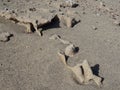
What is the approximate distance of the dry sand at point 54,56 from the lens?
15.9ft

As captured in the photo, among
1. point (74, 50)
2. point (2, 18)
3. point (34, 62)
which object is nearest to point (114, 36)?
point (74, 50)

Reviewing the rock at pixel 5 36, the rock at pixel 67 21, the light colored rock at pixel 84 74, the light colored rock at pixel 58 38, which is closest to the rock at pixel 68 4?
the rock at pixel 67 21

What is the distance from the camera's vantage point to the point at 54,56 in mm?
5469

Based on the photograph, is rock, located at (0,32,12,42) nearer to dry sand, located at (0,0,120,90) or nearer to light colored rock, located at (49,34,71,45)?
dry sand, located at (0,0,120,90)

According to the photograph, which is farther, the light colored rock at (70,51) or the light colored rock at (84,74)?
the light colored rock at (70,51)

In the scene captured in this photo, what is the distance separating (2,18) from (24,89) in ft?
7.57

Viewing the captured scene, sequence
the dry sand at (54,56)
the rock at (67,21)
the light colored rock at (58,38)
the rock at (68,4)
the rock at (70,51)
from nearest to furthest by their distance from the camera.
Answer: the dry sand at (54,56)
the rock at (70,51)
the light colored rock at (58,38)
the rock at (67,21)
the rock at (68,4)

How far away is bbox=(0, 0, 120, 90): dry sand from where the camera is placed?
486cm

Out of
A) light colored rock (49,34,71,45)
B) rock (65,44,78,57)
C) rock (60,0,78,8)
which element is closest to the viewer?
rock (65,44,78,57)

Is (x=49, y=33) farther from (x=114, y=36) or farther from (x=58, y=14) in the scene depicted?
(x=114, y=36)

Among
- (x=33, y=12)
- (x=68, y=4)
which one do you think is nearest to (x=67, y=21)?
(x=33, y=12)

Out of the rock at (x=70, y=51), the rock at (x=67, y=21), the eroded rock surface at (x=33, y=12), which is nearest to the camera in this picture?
the rock at (x=70, y=51)

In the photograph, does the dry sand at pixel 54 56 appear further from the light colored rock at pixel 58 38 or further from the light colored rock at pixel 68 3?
the light colored rock at pixel 68 3

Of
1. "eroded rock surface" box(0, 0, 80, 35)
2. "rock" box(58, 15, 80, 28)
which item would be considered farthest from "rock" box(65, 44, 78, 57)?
"rock" box(58, 15, 80, 28)
